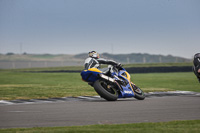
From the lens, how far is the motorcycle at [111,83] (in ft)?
39.0

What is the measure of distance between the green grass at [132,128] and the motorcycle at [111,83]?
Answer: 194 inches

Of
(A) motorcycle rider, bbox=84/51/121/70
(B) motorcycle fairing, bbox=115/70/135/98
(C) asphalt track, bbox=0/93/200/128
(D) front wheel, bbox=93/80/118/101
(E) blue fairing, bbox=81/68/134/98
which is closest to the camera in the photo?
(C) asphalt track, bbox=0/93/200/128

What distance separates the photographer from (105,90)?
11945 mm

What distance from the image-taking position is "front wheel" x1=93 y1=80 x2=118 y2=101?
38.8ft

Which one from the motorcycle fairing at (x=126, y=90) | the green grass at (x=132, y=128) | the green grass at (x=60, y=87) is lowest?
the green grass at (x=60, y=87)

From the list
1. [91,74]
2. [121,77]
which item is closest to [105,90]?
[91,74]

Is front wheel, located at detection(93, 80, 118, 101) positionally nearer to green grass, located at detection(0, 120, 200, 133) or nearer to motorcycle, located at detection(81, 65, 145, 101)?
motorcycle, located at detection(81, 65, 145, 101)

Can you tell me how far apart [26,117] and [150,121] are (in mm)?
2780

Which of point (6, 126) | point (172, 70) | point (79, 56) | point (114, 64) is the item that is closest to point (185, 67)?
point (172, 70)

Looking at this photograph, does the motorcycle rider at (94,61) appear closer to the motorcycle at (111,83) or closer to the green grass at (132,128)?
the motorcycle at (111,83)

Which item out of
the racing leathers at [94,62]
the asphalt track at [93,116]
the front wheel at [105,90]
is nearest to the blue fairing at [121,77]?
the front wheel at [105,90]

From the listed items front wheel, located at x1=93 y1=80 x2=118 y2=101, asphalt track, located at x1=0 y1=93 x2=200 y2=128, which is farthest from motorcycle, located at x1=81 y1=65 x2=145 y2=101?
asphalt track, located at x1=0 y1=93 x2=200 y2=128

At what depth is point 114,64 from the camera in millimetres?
12438

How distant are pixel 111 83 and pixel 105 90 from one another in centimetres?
41
